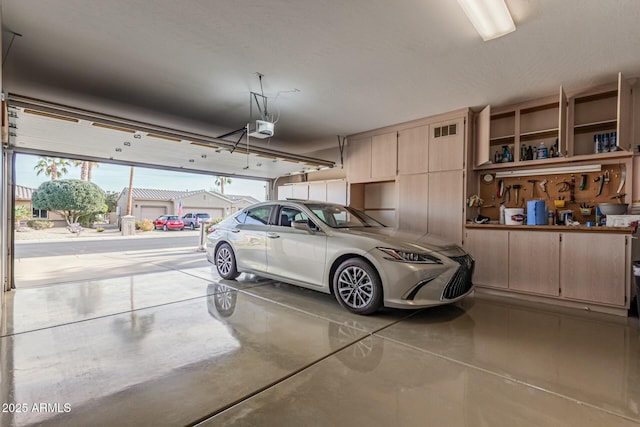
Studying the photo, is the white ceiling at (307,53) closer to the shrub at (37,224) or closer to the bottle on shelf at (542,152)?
the bottle on shelf at (542,152)

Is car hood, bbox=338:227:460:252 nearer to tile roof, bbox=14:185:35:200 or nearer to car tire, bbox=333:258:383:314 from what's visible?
car tire, bbox=333:258:383:314

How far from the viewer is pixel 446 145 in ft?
16.3

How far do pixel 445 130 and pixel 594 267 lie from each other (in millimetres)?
2745

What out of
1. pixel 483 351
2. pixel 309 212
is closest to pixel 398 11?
pixel 309 212

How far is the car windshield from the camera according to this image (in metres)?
3.93

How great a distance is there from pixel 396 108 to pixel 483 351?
368 centimetres

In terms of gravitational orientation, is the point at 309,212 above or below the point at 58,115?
below

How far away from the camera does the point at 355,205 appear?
6.59m

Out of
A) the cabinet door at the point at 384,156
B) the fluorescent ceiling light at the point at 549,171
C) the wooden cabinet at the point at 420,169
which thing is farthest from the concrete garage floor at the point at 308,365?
the cabinet door at the point at 384,156

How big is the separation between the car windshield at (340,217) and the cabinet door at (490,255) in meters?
1.57

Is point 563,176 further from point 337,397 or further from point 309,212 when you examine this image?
point 337,397

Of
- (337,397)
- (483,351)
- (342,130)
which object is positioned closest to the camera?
(337,397)

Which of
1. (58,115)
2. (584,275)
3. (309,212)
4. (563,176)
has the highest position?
(58,115)

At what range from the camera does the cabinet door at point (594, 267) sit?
340 centimetres
